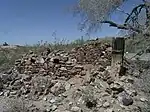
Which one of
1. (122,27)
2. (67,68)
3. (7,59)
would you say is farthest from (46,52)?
(122,27)

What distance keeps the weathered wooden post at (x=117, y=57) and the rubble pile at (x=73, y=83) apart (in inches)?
5.3

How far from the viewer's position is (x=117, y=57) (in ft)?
28.6

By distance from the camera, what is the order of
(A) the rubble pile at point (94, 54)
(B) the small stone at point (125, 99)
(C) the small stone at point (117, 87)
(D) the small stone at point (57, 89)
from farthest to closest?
(A) the rubble pile at point (94, 54)
(D) the small stone at point (57, 89)
(C) the small stone at point (117, 87)
(B) the small stone at point (125, 99)

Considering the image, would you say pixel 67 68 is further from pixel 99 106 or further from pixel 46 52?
pixel 99 106

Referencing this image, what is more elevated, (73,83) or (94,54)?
(94,54)

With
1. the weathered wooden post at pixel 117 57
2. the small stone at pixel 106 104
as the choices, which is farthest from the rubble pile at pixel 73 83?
the weathered wooden post at pixel 117 57

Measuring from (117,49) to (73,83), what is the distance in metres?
1.54

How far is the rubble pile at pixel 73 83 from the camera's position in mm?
7922

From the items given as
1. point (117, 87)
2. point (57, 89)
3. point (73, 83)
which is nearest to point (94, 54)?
point (73, 83)

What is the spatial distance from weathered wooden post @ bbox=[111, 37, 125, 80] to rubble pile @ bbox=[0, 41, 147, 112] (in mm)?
134

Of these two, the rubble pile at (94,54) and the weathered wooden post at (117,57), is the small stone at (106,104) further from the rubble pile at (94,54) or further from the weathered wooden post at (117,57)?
the rubble pile at (94,54)

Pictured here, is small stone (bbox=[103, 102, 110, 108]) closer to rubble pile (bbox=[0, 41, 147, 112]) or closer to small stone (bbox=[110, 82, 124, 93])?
rubble pile (bbox=[0, 41, 147, 112])

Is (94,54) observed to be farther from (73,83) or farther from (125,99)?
(125,99)

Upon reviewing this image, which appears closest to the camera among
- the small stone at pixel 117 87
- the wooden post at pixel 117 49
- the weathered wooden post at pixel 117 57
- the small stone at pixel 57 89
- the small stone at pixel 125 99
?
the small stone at pixel 125 99
